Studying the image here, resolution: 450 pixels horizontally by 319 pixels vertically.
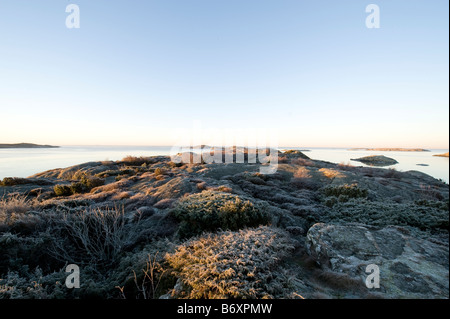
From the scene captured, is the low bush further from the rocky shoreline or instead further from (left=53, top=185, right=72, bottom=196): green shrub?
(left=53, top=185, right=72, bottom=196): green shrub

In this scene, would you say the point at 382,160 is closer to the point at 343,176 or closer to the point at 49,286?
the point at 343,176

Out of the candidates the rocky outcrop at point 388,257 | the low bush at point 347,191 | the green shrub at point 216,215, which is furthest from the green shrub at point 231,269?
the low bush at point 347,191

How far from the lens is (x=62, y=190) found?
471 inches

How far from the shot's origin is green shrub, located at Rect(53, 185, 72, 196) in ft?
38.6

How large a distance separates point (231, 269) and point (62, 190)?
13239mm

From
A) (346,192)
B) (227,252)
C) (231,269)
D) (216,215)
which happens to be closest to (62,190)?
(216,215)

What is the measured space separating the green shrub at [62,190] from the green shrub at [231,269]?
11521 mm

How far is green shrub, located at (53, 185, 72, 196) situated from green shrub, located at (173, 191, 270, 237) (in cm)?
942

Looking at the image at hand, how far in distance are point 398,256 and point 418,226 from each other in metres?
3.25

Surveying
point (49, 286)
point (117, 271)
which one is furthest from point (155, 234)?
point (49, 286)

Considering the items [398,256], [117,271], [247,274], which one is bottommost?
[117,271]

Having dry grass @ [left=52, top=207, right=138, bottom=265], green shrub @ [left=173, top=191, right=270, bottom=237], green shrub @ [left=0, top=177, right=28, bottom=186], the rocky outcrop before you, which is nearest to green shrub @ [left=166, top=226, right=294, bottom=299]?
the rocky outcrop

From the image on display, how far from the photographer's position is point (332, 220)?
731 centimetres

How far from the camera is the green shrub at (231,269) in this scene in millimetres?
2936
